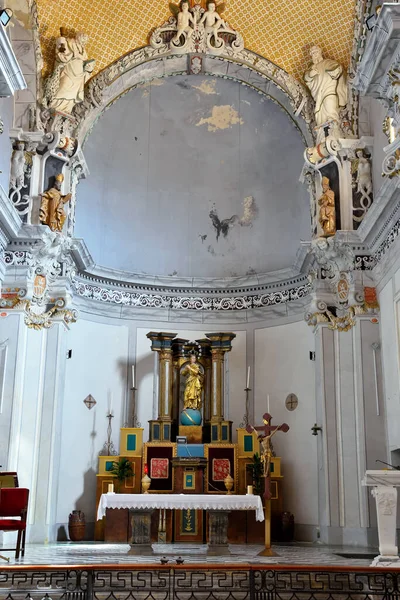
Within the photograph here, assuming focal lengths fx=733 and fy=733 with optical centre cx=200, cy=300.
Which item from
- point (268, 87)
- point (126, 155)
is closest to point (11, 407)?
point (126, 155)

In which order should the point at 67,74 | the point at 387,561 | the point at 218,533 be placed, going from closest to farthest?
1. the point at 387,561
2. the point at 218,533
3. the point at 67,74

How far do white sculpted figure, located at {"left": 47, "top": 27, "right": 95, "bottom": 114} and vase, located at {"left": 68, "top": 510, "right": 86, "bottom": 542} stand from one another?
814 cm

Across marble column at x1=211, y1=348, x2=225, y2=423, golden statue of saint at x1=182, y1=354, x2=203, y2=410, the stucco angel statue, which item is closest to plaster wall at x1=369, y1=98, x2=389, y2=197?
the stucco angel statue

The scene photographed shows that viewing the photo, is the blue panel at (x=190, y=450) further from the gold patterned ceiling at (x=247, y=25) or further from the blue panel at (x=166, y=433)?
the gold patterned ceiling at (x=247, y=25)

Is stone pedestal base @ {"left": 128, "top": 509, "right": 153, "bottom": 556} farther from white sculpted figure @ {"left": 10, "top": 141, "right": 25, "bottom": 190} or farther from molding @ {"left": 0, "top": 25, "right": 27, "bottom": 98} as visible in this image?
white sculpted figure @ {"left": 10, "top": 141, "right": 25, "bottom": 190}

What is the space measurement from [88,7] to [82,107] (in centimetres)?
200

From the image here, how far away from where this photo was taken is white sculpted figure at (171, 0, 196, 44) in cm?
1557

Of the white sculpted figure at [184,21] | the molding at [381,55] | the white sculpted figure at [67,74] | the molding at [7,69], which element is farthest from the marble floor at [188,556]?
the white sculpted figure at [184,21]

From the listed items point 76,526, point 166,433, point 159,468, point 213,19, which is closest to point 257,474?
point 159,468

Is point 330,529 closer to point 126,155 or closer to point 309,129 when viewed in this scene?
point 309,129

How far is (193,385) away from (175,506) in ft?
18.3

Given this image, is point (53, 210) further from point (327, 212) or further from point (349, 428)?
point (349, 428)

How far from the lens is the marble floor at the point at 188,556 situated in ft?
30.9

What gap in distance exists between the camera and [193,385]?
1628 centimetres
